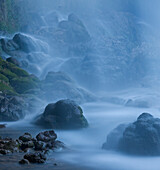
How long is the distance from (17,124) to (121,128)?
685 cm

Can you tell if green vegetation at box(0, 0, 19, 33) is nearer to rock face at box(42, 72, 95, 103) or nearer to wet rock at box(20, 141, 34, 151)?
rock face at box(42, 72, 95, 103)

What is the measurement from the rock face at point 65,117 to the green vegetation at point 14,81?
25.1ft

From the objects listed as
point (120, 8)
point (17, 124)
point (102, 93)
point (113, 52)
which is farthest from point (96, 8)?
point (17, 124)

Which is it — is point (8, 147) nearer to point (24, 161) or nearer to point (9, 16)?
point (24, 161)

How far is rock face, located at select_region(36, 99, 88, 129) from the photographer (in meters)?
14.8

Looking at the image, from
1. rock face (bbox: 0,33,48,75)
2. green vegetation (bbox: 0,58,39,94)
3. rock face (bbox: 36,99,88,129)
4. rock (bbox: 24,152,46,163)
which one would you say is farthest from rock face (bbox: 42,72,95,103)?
rock (bbox: 24,152,46,163)

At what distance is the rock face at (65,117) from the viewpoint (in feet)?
48.7

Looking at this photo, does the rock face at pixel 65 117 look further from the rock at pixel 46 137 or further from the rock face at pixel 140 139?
the rock face at pixel 140 139

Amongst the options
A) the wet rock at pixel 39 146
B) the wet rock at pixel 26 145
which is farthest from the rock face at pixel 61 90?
the wet rock at pixel 39 146

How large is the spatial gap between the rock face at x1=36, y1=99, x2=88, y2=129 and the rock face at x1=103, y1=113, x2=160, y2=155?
442 centimetres

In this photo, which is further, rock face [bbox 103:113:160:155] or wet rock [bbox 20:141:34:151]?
rock face [bbox 103:113:160:155]

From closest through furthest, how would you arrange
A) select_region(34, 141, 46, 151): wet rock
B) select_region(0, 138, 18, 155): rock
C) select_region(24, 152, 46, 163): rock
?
select_region(24, 152, 46, 163): rock → select_region(0, 138, 18, 155): rock → select_region(34, 141, 46, 151): wet rock

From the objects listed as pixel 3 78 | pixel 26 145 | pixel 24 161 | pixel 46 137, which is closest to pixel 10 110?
pixel 46 137

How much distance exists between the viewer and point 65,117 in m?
14.9
